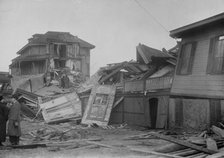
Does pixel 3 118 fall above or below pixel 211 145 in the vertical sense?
above

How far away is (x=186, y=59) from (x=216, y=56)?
7.47 feet

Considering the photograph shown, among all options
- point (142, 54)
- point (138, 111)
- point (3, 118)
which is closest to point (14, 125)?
point (3, 118)

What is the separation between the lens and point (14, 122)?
37.2ft

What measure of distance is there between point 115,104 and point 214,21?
31.4 feet

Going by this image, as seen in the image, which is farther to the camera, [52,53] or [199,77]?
[52,53]

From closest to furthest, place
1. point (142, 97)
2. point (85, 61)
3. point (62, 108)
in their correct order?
point (142, 97)
point (62, 108)
point (85, 61)

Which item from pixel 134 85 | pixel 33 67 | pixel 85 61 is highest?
pixel 85 61

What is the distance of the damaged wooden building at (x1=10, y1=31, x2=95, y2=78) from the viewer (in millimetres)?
50125

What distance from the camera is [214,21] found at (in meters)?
14.1

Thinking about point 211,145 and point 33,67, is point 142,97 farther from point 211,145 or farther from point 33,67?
point 33,67

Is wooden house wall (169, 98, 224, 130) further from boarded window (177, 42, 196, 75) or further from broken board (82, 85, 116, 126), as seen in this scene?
broken board (82, 85, 116, 126)

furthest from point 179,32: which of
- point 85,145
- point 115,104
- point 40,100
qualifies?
point 40,100

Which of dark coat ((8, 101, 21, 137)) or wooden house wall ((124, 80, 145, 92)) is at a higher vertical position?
wooden house wall ((124, 80, 145, 92))

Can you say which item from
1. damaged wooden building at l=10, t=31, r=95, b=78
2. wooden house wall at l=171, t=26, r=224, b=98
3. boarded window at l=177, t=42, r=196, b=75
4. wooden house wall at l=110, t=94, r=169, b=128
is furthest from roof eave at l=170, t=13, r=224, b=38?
damaged wooden building at l=10, t=31, r=95, b=78
